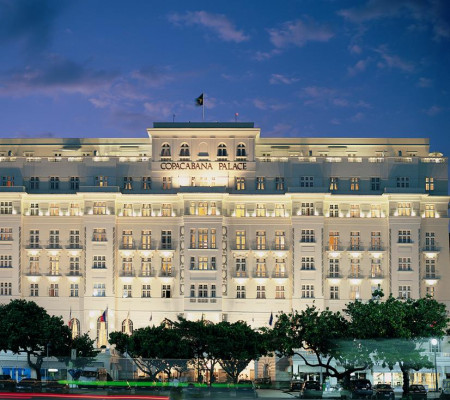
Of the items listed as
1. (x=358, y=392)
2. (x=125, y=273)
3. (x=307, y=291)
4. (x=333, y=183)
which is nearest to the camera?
(x=358, y=392)

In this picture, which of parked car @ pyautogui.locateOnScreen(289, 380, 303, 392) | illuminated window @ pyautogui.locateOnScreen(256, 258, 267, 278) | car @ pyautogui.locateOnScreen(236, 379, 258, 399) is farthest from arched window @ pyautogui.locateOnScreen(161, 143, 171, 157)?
car @ pyautogui.locateOnScreen(236, 379, 258, 399)

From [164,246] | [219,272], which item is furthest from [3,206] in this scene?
[219,272]

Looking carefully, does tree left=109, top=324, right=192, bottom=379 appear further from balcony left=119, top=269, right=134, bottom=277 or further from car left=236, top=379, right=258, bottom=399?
car left=236, top=379, right=258, bottom=399

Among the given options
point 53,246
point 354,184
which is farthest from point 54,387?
point 354,184

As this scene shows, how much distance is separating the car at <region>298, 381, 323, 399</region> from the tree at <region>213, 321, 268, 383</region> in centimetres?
974

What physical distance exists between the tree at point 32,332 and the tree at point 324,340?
80.7 ft

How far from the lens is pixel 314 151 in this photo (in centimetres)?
13612

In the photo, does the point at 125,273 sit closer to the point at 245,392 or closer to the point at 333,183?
the point at 333,183

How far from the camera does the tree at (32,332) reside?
111 meters

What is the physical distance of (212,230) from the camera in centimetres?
12775

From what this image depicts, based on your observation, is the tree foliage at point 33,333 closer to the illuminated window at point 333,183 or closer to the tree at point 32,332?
the tree at point 32,332

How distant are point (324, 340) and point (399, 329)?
26.3 ft

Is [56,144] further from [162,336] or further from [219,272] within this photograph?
[162,336]

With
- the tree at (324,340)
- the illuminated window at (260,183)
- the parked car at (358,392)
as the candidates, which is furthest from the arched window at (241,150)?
the parked car at (358,392)
